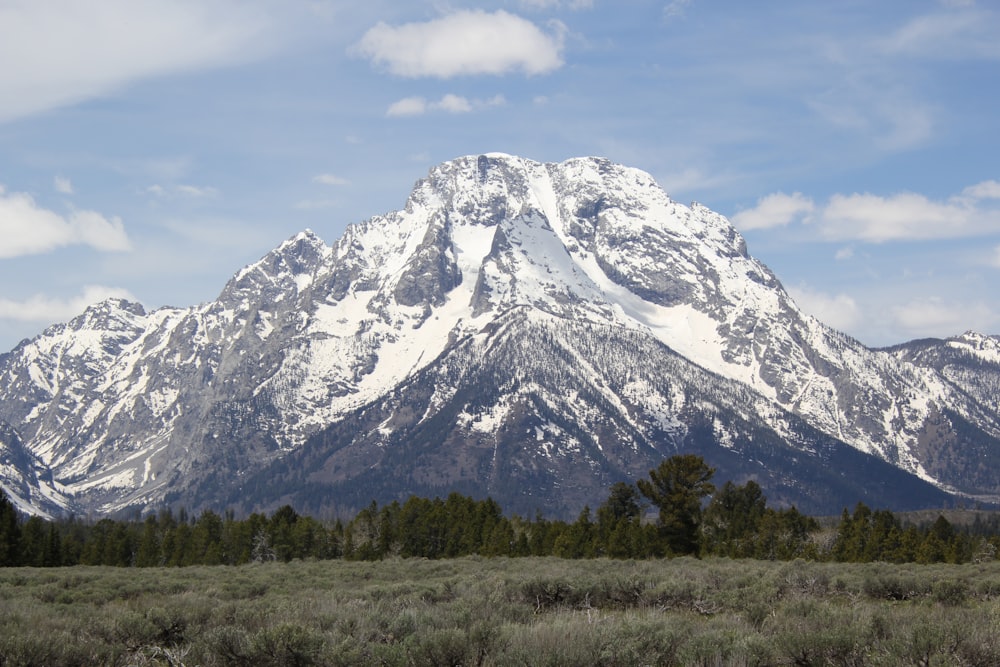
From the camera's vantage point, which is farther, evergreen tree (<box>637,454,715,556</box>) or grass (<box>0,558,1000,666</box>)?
evergreen tree (<box>637,454,715,556</box>)

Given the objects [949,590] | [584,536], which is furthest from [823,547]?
[949,590]

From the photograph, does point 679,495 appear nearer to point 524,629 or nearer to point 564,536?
point 564,536

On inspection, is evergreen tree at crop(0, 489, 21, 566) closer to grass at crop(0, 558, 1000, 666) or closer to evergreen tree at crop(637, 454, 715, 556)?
evergreen tree at crop(637, 454, 715, 556)

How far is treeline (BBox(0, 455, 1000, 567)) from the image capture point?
7275 centimetres

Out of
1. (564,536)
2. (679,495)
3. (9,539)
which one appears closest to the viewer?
(679,495)

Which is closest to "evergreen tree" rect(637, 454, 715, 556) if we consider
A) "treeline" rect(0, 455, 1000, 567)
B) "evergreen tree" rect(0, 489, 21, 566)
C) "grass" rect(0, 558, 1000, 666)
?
"treeline" rect(0, 455, 1000, 567)

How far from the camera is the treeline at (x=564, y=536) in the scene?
72750mm

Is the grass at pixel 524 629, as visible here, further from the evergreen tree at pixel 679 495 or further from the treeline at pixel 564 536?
the treeline at pixel 564 536

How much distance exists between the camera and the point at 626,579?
82.8ft

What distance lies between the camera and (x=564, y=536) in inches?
3071

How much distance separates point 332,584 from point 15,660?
63.0ft

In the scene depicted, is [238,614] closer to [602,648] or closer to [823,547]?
[602,648]

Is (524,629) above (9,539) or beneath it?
above

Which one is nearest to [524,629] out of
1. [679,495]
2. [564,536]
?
[679,495]
